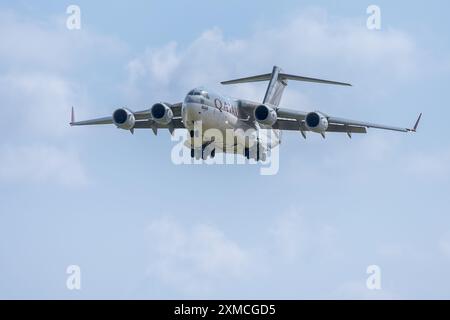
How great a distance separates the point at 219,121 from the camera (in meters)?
35.1

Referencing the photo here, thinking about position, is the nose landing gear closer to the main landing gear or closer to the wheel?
the main landing gear

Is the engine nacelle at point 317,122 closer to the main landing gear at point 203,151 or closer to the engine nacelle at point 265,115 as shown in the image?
the engine nacelle at point 265,115

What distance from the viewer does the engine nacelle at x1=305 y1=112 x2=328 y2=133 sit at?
3559 centimetres

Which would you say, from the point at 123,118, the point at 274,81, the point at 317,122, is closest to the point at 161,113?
the point at 123,118

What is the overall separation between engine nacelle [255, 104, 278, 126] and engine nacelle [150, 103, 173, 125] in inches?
138

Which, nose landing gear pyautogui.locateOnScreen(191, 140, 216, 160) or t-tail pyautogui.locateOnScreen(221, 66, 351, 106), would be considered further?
t-tail pyautogui.locateOnScreen(221, 66, 351, 106)

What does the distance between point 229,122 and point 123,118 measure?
13.8 ft

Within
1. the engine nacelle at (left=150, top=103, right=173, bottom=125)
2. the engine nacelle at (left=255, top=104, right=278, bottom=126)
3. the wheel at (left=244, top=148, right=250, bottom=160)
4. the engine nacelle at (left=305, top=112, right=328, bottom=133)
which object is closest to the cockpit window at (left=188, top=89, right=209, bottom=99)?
the engine nacelle at (left=150, top=103, right=173, bottom=125)

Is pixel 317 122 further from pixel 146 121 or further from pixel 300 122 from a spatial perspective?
pixel 146 121
